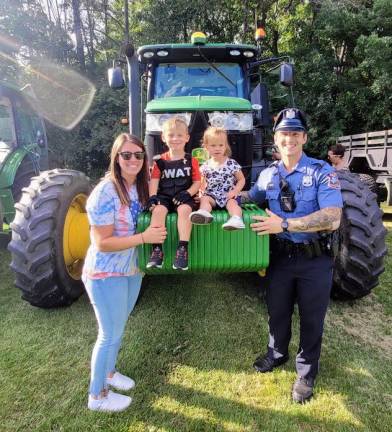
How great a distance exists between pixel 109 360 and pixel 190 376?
60cm

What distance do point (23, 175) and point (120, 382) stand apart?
3.90m

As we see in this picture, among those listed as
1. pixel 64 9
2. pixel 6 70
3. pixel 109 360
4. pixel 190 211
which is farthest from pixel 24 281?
pixel 64 9

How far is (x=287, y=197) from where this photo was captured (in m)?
2.32

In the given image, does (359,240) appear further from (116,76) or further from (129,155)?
(116,76)

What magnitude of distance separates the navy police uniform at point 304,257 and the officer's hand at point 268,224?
0.09 m

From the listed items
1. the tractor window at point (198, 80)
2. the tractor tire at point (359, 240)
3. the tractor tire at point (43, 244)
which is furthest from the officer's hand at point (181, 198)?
the tractor window at point (198, 80)

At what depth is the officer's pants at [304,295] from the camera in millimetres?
2334

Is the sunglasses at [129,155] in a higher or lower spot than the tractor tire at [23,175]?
higher

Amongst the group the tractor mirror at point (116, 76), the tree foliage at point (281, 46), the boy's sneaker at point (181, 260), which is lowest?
the boy's sneaker at point (181, 260)

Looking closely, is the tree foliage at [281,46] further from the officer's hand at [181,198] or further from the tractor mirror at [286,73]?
the officer's hand at [181,198]

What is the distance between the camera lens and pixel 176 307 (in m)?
3.49

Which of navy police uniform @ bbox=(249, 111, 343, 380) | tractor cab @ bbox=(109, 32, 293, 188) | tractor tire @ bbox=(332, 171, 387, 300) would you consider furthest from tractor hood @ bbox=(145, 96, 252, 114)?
navy police uniform @ bbox=(249, 111, 343, 380)

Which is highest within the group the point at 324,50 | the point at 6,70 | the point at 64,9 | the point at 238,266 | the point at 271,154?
the point at 64,9

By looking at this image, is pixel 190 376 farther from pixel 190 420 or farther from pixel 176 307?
pixel 176 307
